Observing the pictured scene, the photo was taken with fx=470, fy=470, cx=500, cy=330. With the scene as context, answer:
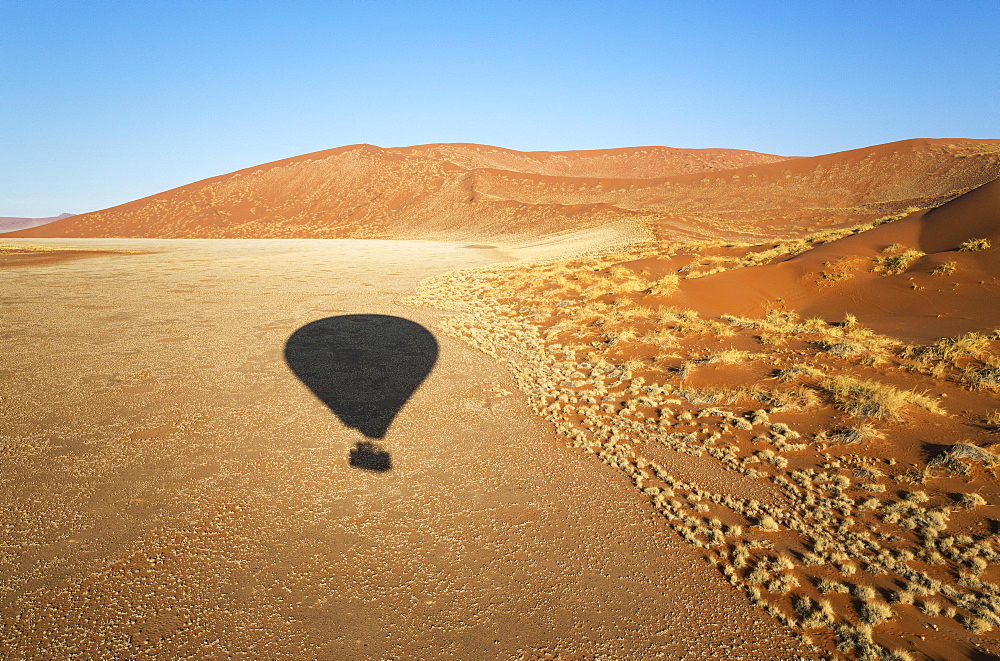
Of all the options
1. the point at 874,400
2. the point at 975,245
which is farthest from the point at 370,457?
the point at 975,245

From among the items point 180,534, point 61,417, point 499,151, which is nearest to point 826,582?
point 180,534

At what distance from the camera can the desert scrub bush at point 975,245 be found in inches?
435

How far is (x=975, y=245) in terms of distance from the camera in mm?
11195

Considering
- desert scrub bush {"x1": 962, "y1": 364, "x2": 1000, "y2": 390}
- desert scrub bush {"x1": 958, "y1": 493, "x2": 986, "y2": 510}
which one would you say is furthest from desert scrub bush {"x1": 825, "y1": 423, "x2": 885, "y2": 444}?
desert scrub bush {"x1": 962, "y1": 364, "x2": 1000, "y2": 390}

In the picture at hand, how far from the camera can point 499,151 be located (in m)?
133

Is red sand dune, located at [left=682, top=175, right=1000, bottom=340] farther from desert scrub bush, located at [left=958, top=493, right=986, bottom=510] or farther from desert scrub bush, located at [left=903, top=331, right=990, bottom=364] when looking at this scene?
desert scrub bush, located at [left=958, top=493, right=986, bottom=510]

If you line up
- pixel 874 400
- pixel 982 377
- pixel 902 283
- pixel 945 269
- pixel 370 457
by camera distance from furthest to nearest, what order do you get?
pixel 902 283 → pixel 945 269 → pixel 982 377 → pixel 874 400 → pixel 370 457

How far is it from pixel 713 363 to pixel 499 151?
443 ft

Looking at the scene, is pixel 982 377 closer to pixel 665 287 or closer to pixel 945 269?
pixel 945 269

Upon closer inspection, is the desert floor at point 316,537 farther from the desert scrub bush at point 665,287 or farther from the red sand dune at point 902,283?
the red sand dune at point 902,283

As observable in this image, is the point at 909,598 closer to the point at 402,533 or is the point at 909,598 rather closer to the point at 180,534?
the point at 402,533

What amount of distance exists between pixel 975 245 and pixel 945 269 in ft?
4.96

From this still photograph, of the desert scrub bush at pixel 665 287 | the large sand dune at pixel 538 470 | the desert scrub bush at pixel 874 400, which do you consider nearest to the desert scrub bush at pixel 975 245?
the large sand dune at pixel 538 470

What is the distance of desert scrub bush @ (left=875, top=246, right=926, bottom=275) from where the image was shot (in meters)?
11.6
